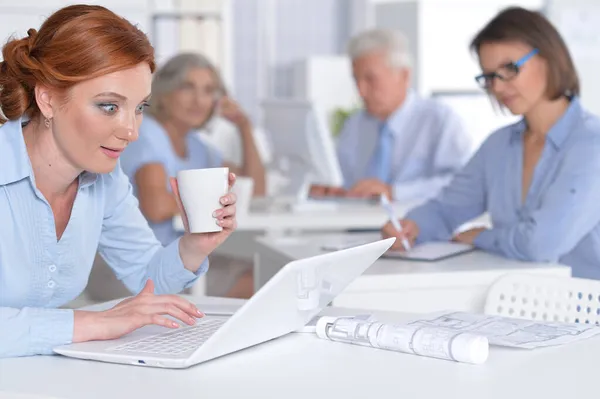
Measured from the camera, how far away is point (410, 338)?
1.49 meters

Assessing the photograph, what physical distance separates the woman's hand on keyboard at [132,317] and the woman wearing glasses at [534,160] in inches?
52.0

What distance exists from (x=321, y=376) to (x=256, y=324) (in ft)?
0.51

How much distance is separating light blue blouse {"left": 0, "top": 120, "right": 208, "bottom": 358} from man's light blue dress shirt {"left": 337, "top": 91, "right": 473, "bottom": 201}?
7.89 feet

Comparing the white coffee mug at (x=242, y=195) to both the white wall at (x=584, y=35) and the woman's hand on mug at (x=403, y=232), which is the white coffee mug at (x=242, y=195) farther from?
the white wall at (x=584, y=35)

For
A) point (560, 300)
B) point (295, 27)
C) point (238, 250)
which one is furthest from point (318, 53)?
point (560, 300)

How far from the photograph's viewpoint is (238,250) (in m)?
4.13

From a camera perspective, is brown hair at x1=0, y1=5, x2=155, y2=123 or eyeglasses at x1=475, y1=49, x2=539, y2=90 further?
eyeglasses at x1=475, y1=49, x2=539, y2=90

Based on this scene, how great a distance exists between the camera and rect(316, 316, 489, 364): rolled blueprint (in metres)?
1.43

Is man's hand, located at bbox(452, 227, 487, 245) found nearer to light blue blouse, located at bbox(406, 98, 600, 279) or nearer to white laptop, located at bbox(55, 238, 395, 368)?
light blue blouse, located at bbox(406, 98, 600, 279)

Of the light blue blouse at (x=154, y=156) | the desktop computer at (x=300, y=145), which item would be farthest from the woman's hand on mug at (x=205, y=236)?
the desktop computer at (x=300, y=145)

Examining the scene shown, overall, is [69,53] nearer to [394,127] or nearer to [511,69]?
[511,69]

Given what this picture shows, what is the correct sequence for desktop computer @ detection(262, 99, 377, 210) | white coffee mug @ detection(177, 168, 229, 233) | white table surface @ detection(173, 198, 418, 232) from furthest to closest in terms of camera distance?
1. desktop computer @ detection(262, 99, 377, 210)
2. white table surface @ detection(173, 198, 418, 232)
3. white coffee mug @ detection(177, 168, 229, 233)

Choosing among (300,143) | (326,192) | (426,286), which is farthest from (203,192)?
(300,143)

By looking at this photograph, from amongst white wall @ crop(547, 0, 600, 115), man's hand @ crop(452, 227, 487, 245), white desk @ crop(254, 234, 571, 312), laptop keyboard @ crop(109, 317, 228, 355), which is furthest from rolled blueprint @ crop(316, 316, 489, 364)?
white wall @ crop(547, 0, 600, 115)
